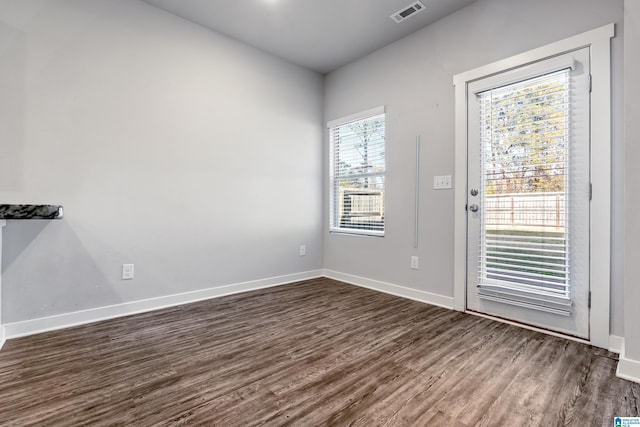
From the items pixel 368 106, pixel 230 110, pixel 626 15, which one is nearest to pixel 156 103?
pixel 230 110

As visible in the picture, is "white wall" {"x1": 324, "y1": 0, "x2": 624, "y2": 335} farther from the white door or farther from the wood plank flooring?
the wood plank flooring

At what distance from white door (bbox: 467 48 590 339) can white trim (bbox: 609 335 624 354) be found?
0.48 ft

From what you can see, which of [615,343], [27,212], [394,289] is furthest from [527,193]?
[27,212]

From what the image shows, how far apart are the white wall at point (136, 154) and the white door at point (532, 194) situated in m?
2.08

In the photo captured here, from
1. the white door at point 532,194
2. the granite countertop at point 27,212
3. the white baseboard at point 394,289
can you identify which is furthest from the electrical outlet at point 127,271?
the white door at point 532,194

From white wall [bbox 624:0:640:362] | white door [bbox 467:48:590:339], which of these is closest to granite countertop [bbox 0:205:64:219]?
white door [bbox 467:48:590:339]

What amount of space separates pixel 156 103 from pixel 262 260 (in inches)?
74.4

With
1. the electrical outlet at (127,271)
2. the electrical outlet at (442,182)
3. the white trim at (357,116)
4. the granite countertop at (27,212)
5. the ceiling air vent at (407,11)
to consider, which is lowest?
the electrical outlet at (127,271)

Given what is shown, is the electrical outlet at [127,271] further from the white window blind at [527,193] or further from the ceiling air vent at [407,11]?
the ceiling air vent at [407,11]

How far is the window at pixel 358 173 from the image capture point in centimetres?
350

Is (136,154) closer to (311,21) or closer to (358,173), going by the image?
(311,21)

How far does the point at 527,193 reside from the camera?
2332mm

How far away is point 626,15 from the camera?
166cm

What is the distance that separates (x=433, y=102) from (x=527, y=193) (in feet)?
3.96
